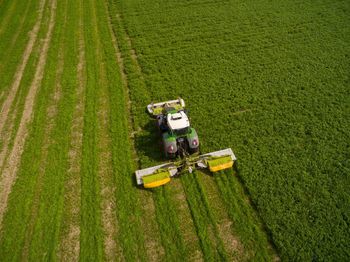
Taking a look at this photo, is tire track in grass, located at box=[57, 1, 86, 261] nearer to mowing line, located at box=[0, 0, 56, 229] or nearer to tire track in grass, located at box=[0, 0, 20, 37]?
mowing line, located at box=[0, 0, 56, 229]

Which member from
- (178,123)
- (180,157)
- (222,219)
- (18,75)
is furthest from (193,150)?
(18,75)

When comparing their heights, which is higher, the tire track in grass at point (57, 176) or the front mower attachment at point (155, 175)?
the front mower attachment at point (155, 175)

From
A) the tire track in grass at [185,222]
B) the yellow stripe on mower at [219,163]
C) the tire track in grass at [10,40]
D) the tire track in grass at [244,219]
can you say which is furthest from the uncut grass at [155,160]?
the tire track in grass at [10,40]

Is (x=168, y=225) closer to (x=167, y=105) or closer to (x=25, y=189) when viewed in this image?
(x=25, y=189)

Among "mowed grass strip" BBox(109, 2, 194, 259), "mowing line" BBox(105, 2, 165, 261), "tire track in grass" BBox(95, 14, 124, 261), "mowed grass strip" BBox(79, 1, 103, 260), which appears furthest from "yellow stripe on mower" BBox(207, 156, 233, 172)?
"mowed grass strip" BBox(79, 1, 103, 260)

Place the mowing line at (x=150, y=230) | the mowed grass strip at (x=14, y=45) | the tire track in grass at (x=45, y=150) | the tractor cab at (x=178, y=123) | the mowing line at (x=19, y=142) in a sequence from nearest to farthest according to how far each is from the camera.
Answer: the mowing line at (x=150, y=230), the tire track in grass at (x=45, y=150), the tractor cab at (x=178, y=123), the mowing line at (x=19, y=142), the mowed grass strip at (x=14, y=45)

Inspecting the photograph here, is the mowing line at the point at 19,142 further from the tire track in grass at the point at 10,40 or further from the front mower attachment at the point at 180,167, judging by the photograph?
the front mower attachment at the point at 180,167
